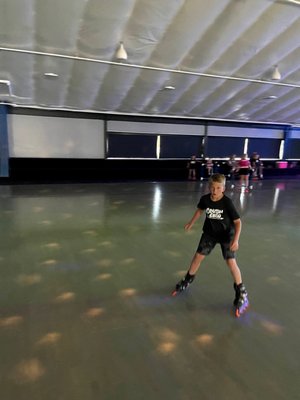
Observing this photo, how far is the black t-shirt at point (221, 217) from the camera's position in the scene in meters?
2.42

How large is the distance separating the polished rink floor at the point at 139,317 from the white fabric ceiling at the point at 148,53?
349 cm

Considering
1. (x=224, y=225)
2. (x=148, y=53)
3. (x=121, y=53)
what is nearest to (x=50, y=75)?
(x=121, y=53)

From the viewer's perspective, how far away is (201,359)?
186cm

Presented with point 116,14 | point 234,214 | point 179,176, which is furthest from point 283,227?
point 179,176

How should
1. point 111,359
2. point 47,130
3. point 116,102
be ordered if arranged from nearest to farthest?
point 111,359, point 116,102, point 47,130

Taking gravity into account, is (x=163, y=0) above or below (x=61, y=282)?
above

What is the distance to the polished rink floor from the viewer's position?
1672 mm

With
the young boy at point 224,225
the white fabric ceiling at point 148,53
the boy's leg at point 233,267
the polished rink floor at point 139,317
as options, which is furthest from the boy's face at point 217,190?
the white fabric ceiling at point 148,53

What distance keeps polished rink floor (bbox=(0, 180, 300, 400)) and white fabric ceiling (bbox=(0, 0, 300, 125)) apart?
3.49 metres

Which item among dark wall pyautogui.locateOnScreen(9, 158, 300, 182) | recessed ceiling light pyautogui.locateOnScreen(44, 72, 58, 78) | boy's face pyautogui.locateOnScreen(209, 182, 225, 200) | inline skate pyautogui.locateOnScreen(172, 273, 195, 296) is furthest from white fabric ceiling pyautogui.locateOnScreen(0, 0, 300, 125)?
inline skate pyautogui.locateOnScreen(172, 273, 195, 296)

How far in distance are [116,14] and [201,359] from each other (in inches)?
206

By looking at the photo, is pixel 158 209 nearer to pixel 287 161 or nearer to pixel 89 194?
pixel 89 194

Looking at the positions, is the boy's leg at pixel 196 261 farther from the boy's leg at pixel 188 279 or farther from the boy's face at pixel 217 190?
the boy's face at pixel 217 190

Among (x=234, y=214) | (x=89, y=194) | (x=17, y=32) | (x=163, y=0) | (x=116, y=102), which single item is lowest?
(x=89, y=194)
